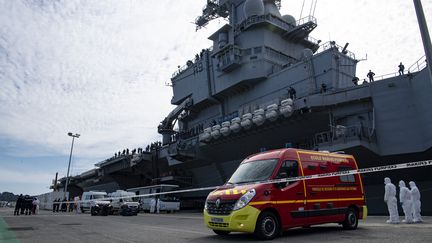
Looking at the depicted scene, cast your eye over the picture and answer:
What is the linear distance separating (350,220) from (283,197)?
340 centimetres

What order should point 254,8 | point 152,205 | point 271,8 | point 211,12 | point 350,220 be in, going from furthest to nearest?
point 211,12, point 271,8, point 254,8, point 152,205, point 350,220

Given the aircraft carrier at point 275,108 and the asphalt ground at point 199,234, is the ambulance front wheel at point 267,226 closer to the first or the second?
the asphalt ground at point 199,234

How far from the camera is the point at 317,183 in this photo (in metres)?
10.4

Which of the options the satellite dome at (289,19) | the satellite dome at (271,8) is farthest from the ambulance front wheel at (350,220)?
the satellite dome at (289,19)

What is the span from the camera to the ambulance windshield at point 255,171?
9.63m

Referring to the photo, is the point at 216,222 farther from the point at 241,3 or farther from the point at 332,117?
the point at 241,3

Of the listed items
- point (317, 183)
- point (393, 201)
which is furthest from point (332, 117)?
point (317, 183)

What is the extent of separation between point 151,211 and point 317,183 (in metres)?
25.3

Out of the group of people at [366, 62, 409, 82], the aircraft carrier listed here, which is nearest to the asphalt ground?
the aircraft carrier

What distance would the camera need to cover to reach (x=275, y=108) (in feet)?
79.9

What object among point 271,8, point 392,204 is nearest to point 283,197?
point 392,204

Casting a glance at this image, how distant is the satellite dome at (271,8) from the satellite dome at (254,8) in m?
1.75

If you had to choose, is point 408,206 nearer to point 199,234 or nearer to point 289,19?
point 199,234

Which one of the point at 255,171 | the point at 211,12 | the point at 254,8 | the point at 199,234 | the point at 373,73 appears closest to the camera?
the point at 255,171
